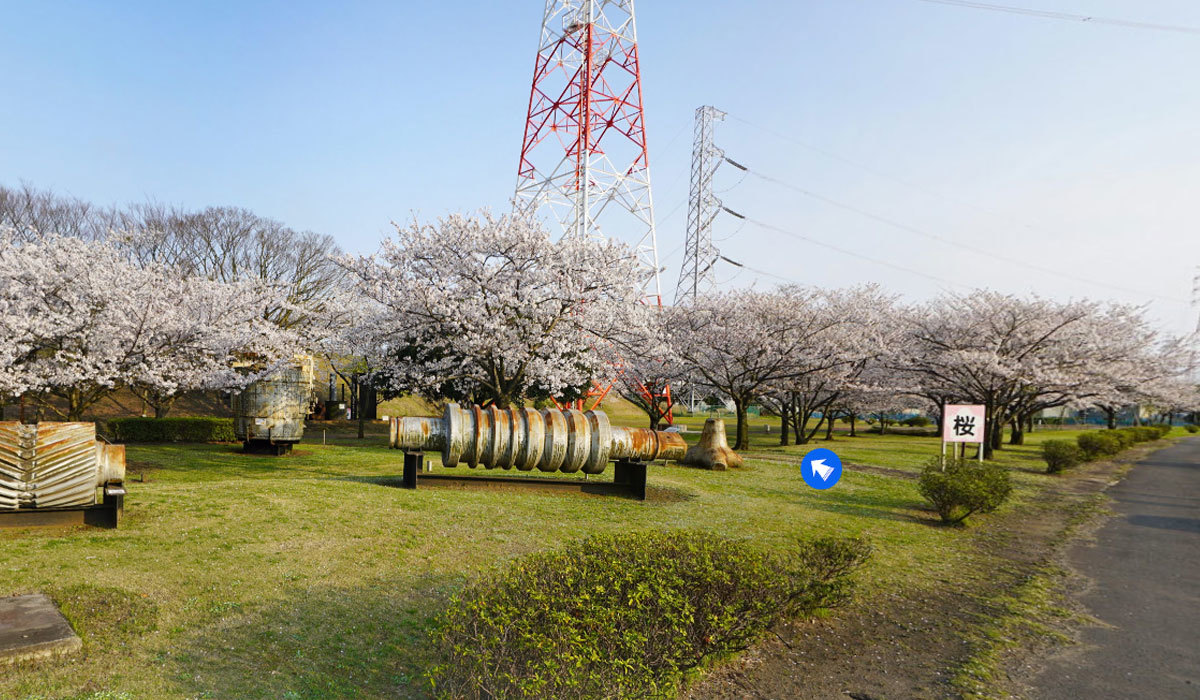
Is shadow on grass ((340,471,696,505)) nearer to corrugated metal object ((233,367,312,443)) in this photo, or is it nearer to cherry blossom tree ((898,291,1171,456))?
corrugated metal object ((233,367,312,443))

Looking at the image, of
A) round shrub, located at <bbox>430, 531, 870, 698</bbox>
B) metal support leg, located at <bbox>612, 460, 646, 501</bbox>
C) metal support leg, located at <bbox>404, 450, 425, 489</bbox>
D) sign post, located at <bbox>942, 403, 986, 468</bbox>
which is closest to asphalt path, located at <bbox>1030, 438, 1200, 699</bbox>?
round shrub, located at <bbox>430, 531, 870, 698</bbox>

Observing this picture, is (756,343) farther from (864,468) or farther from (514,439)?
(514,439)

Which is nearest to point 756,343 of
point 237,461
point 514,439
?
point 514,439

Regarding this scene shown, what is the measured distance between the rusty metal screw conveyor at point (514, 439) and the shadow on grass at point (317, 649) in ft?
17.2

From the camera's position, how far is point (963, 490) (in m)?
13.4

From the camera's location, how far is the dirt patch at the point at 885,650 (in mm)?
5863

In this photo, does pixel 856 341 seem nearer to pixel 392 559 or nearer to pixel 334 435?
pixel 334 435

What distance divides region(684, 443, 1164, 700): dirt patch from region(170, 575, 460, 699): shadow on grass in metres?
2.53

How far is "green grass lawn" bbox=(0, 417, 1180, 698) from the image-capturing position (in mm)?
5199

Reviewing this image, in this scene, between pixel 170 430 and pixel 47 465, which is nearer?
pixel 47 465

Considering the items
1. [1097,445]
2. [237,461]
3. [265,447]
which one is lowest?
[237,461]

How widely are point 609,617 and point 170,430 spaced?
26.0m

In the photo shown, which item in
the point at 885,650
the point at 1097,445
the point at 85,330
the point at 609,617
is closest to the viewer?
the point at 609,617

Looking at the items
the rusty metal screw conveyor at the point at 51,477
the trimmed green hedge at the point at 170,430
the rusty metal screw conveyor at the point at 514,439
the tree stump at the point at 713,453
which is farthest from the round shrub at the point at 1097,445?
the trimmed green hedge at the point at 170,430
